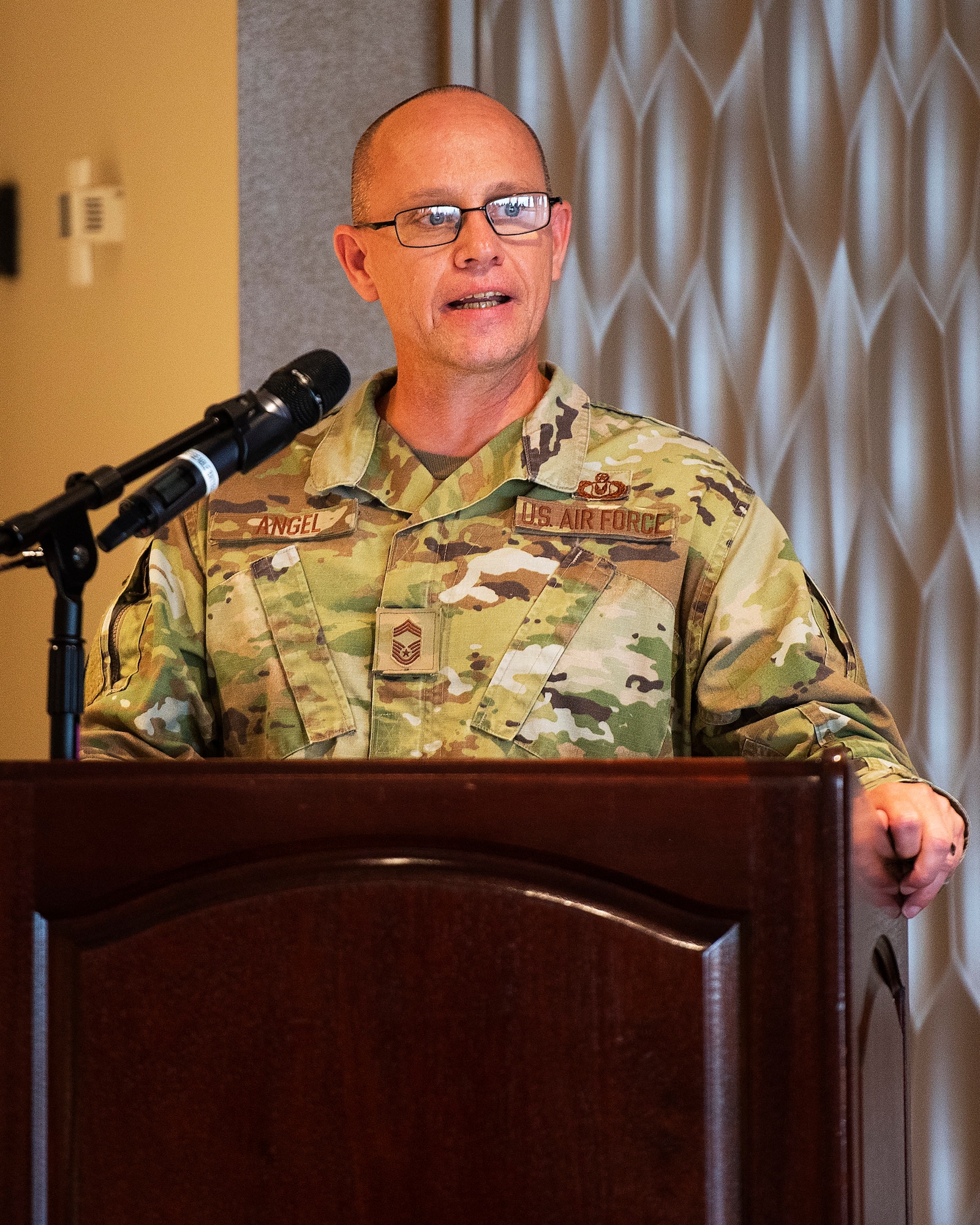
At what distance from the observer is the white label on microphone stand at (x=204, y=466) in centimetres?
94

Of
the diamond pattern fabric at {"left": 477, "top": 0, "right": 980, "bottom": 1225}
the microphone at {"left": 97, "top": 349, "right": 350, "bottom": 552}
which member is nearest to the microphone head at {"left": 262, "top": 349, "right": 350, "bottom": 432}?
the microphone at {"left": 97, "top": 349, "right": 350, "bottom": 552}

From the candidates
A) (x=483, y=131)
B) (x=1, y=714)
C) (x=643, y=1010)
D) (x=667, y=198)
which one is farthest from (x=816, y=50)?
(x=643, y=1010)

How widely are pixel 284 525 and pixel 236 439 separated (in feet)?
2.00

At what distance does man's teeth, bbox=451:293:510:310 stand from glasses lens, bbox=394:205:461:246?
66mm

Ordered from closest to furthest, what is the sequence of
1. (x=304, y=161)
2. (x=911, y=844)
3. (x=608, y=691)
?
(x=911, y=844)
(x=608, y=691)
(x=304, y=161)

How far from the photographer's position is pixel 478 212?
1.55 metres

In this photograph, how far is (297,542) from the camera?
1.56 meters

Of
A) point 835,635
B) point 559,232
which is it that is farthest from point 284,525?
point 835,635

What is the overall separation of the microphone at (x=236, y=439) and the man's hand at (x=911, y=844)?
18.8 inches

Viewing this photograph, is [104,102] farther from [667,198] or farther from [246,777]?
[246,777]

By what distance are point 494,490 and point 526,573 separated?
110mm

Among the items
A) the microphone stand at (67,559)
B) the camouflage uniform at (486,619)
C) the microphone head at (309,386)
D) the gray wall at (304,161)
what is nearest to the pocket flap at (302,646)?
the camouflage uniform at (486,619)

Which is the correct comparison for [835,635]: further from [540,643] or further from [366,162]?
[366,162]

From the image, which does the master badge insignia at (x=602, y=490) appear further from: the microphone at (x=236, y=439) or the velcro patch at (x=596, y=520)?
the microphone at (x=236, y=439)
